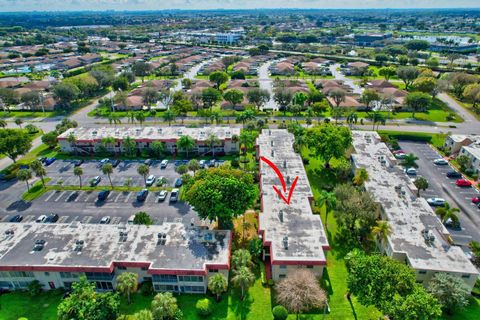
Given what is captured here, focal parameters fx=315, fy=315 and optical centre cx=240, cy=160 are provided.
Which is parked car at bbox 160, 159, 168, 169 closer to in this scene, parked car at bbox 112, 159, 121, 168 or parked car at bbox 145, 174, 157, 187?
parked car at bbox 145, 174, 157, 187

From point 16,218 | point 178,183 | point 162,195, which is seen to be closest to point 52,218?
point 16,218

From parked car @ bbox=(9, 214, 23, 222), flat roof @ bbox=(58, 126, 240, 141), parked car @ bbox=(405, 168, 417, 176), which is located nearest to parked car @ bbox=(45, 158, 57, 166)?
flat roof @ bbox=(58, 126, 240, 141)

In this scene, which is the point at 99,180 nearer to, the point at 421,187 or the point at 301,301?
the point at 301,301

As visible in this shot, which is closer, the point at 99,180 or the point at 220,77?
the point at 99,180

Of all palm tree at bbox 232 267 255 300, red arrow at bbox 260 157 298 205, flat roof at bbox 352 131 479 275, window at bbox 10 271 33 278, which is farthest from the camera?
red arrow at bbox 260 157 298 205

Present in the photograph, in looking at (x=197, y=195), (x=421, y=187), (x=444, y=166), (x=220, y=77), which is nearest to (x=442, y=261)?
(x=421, y=187)

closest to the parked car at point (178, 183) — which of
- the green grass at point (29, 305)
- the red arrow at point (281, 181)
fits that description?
the red arrow at point (281, 181)

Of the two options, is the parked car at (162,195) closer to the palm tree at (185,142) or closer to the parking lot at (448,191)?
the palm tree at (185,142)
